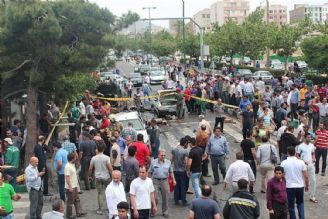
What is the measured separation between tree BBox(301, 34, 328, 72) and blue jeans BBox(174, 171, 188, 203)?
26.1 metres

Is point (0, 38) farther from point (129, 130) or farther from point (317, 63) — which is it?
point (317, 63)

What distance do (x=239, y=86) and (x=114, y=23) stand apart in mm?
10793

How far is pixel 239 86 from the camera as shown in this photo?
1092 inches

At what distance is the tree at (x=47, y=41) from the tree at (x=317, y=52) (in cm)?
2245

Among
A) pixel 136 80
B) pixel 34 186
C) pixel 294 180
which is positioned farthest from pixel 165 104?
pixel 136 80

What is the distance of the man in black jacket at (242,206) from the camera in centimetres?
861

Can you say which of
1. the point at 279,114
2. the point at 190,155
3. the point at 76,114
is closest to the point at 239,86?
the point at 279,114

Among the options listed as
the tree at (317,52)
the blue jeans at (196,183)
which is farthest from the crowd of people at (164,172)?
the tree at (317,52)

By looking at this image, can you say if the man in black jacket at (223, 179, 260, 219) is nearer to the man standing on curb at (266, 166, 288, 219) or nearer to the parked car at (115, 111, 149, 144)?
the man standing on curb at (266, 166, 288, 219)

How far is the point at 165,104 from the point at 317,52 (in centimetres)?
1381

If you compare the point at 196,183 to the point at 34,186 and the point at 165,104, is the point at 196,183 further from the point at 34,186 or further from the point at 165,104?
the point at 165,104

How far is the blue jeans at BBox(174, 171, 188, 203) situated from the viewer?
1307 cm

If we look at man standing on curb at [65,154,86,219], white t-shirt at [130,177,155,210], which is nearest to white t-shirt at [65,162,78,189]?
man standing on curb at [65,154,86,219]

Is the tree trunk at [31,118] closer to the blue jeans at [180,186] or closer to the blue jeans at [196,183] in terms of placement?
the blue jeans at [180,186]
